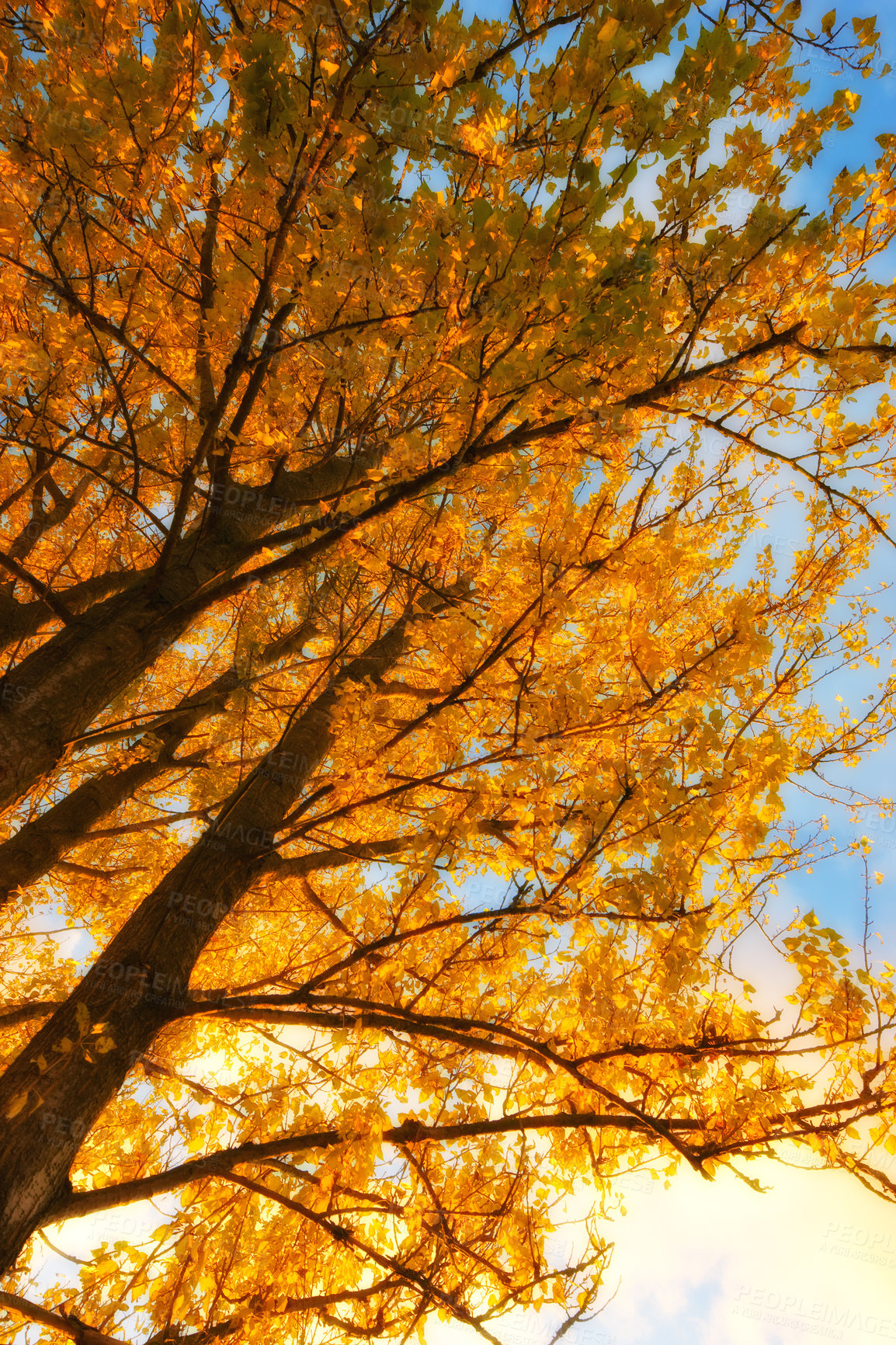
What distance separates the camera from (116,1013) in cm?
234

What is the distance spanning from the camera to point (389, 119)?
64.5 inches

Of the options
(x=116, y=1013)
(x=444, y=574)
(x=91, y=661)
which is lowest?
(x=116, y=1013)

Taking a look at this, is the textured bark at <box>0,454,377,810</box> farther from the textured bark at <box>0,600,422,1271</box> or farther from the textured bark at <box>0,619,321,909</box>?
the textured bark at <box>0,600,422,1271</box>

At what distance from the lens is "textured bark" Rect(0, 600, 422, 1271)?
1962 millimetres

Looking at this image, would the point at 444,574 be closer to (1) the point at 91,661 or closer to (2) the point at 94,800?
(1) the point at 91,661

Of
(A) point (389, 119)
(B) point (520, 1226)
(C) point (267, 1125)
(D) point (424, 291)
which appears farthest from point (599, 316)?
(C) point (267, 1125)

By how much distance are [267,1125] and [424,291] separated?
3212 millimetres

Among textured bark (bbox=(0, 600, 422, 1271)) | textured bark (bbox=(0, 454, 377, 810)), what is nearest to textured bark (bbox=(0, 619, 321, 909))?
textured bark (bbox=(0, 454, 377, 810))

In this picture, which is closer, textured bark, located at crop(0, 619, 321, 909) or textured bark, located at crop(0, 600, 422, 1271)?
textured bark, located at crop(0, 600, 422, 1271)

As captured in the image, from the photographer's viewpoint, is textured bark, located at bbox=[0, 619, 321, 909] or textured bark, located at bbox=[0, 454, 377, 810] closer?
textured bark, located at bbox=[0, 454, 377, 810]

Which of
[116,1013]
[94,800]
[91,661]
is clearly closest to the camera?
[91,661]

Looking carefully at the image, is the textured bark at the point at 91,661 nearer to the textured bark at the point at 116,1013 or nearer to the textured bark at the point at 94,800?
the textured bark at the point at 94,800

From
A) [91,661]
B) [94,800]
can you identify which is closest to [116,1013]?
[91,661]

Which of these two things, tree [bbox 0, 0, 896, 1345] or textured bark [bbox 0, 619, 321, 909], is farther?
textured bark [bbox 0, 619, 321, 909]
